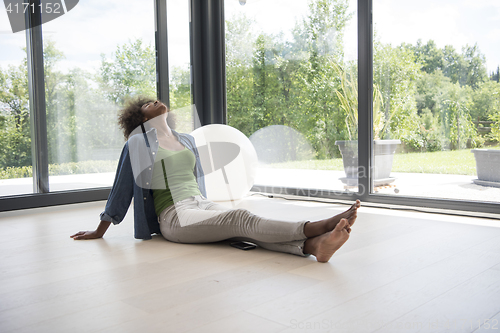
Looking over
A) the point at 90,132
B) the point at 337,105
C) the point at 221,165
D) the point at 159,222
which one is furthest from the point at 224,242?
the point at 90,132

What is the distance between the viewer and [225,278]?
5.79 ft

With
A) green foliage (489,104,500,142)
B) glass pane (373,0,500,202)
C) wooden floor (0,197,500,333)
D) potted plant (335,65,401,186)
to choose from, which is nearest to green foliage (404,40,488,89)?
glass pane (373,0,500,202)

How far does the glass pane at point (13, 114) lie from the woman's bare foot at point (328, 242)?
2763mm

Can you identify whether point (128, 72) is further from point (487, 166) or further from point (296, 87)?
point (487, 166)

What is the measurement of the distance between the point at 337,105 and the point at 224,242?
6.69ft

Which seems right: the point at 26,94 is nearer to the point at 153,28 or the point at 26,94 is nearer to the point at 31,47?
the point at 31,47

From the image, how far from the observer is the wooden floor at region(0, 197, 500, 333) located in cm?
131

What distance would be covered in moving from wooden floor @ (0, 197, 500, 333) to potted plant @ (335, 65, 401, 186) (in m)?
1.02

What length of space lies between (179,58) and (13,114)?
6.12 ft

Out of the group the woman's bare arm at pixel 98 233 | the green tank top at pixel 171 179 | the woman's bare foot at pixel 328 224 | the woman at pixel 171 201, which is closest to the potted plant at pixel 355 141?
the woman at pixel 171 201

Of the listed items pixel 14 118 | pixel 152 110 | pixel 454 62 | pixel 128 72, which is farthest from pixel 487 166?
pixel 14 118

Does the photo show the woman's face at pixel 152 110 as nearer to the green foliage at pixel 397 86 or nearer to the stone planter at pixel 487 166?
the green foliage at pixel 397 86

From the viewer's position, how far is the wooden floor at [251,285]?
1.31m

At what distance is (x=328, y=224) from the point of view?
1.84 metres
